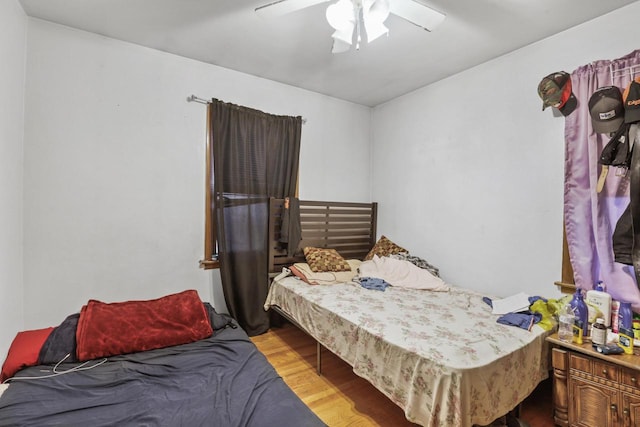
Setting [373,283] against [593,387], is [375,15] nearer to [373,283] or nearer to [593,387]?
[373,283]

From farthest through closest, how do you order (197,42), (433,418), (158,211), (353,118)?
1. (353,118)
2. (158,211)
3. (197,42)
4. (433,418)

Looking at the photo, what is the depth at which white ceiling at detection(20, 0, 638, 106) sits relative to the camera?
6.79 feet

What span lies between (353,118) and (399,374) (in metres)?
3.14

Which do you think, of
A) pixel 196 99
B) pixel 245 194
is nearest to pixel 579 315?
pixel 245 194

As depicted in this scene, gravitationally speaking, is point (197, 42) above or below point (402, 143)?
above

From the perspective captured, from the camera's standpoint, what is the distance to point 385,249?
351 centimetres

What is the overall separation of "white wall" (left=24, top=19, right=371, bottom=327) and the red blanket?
50 centimetres

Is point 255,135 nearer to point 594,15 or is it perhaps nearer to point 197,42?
A: point 197,42

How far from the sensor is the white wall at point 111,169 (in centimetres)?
231

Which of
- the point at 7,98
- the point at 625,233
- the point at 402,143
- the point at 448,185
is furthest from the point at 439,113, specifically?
the point at 7,98

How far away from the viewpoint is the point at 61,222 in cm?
237

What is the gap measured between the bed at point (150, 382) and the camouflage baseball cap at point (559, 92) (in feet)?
8.58

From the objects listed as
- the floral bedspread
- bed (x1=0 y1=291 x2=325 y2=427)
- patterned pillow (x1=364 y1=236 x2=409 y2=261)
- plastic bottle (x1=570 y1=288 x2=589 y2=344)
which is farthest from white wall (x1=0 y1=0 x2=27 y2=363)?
plastic bottle (x1=570 y1=288 x2=589 y2=344)

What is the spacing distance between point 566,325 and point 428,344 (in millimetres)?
926
